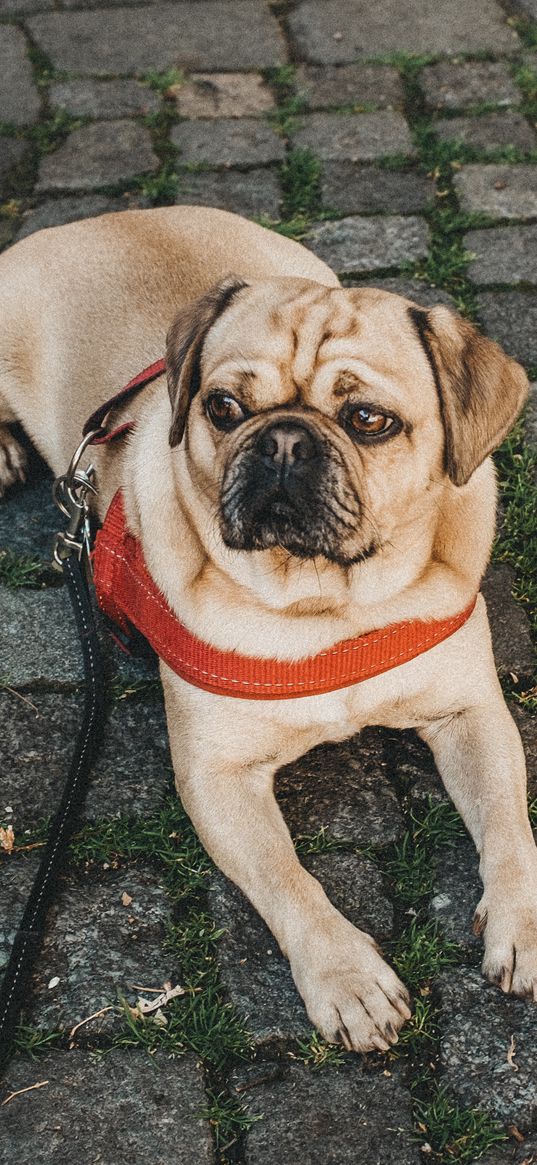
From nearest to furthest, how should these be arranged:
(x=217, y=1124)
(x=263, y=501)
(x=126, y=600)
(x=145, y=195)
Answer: (x=217, y=1124), (x=263, y=501), (x=126, y=600), (x=145, y=195)

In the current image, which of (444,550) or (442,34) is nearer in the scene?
(444,550)

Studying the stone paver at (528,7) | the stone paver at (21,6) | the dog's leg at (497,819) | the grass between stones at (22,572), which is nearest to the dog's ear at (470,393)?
the dog's leg at (497,819)

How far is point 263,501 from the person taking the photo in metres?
3.06

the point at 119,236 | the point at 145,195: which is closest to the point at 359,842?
the point at 119,236

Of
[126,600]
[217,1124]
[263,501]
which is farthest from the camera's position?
[126,600]

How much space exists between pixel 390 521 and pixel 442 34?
15.9ft

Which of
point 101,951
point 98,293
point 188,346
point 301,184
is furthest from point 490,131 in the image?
point 101,951

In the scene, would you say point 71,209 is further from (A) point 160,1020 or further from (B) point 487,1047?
(B) point 487,1047

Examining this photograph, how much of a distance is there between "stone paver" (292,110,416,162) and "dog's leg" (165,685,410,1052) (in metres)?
3.69

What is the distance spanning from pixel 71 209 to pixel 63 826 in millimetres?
3583

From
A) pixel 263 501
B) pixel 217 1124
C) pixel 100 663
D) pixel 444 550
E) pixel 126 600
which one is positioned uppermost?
pixel 263 501

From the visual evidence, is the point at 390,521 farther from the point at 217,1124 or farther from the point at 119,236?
the point at 119,236

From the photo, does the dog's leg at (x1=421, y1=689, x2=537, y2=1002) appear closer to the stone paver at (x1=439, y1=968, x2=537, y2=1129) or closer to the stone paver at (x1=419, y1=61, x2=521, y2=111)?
the stone paver at (x1=439, y1=968, x2=537, y2=1129)

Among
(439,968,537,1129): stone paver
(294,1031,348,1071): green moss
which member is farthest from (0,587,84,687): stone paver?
(439,968,537,1129): stone paver
